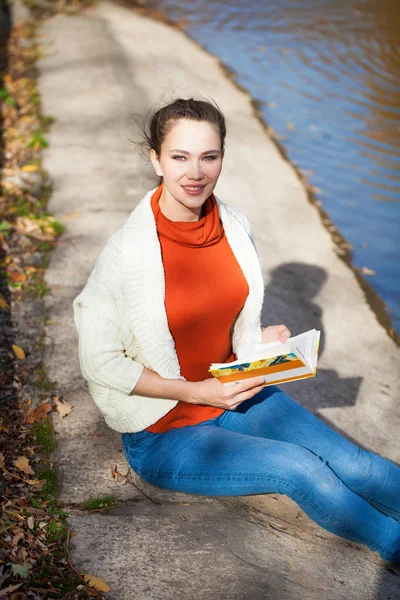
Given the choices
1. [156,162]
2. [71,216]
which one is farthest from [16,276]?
[156,162]

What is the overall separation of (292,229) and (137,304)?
397 cm

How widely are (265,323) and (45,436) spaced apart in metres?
1.86

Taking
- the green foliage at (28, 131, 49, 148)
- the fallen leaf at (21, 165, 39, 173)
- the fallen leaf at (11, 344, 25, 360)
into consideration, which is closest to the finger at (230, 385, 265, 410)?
the fallen leaf at (11, 344, 25, 360)

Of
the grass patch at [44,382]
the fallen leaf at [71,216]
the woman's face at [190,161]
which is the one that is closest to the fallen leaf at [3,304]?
the grass patch at [44,382]

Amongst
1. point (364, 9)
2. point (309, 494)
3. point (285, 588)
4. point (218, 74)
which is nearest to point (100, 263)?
point (309, 494)

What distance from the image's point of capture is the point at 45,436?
151 inches

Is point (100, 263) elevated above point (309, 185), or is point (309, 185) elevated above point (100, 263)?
point (100, 263)

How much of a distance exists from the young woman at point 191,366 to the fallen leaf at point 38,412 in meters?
0.74

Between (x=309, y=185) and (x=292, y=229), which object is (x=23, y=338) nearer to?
(x=292, y=229)

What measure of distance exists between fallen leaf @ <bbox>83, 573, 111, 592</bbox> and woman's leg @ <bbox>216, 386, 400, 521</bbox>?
922 millimetres

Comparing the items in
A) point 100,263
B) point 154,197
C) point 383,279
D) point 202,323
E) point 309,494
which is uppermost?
point 154,197

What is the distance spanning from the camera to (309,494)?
3115 mm

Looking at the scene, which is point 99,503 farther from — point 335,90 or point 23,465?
point 335,90

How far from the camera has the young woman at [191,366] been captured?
10.3ft
